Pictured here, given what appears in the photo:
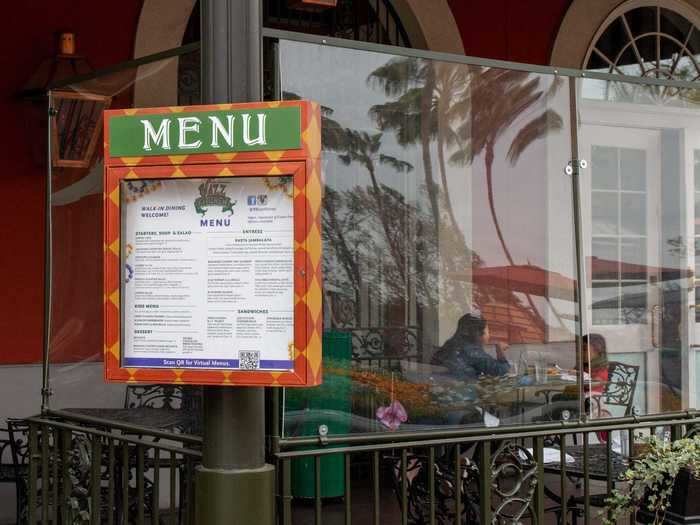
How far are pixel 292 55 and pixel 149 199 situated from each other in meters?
0.78

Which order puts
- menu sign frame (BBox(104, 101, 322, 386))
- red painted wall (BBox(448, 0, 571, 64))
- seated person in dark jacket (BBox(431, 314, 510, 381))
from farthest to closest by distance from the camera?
red painted wall (BBox(448, 0, 571, 64))
seated person in dark jacket (BBox(431, 314, 510, 381))
menu sign frame (BBox(104, 101, 322, 386))

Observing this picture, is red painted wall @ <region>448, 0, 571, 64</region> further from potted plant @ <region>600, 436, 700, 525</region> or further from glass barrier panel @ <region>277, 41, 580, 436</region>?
potted plant @ <region>600, 436, 700, 525</region>

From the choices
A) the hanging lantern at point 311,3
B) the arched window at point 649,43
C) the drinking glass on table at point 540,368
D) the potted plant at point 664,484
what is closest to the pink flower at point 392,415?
the drinking glass on table at point 540,368

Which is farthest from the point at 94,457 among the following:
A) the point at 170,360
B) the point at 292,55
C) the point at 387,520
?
the point at 387,520

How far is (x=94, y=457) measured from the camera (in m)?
4.66

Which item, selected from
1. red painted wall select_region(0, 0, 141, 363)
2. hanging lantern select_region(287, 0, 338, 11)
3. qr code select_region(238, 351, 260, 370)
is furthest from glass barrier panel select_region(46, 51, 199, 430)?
red painted wall select_region(0, 0, 141, 363)

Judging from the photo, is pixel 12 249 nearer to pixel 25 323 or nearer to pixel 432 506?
pixel 25 323

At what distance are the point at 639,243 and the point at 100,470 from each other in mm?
2448

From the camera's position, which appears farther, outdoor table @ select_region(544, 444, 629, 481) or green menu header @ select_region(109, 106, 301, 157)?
outdoor table @ select_region(544, 444, 629, 481)

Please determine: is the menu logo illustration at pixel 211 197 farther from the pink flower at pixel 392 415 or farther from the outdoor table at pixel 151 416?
the pink flower at pixel 392 415

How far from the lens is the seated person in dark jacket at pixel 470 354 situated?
176 inches

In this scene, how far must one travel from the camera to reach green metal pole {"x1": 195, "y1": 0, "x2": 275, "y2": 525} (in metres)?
3.75

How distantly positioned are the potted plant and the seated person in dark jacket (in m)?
0.67

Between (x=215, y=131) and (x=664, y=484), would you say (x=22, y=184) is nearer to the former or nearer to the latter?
(x=215, y=131)
